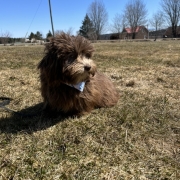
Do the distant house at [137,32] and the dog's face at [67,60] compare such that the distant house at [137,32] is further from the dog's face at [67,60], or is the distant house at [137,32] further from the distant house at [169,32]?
the dog's face at [67,60]

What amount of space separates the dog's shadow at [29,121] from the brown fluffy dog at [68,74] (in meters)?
0.14

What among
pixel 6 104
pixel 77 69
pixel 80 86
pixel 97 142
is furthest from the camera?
pixel 6 104

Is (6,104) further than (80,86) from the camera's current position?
Yes

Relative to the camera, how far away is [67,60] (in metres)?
2.82

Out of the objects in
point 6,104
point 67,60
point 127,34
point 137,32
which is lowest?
point 6,104

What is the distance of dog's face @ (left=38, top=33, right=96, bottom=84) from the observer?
9.19 feet

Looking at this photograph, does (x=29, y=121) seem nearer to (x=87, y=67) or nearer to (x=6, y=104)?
(x=6, y=104)

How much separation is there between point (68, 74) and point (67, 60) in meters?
0.18

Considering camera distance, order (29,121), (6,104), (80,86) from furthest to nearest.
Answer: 1. (6,104)
2. (29,121)
3. (80,86)

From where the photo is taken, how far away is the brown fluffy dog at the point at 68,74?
9.24 feet

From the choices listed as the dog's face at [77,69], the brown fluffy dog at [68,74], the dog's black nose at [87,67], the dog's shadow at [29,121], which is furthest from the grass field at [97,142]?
the dog's black nose at [87,67]

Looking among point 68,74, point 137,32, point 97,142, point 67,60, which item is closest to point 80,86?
point 68,74

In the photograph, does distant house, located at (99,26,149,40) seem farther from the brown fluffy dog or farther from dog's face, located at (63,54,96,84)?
dog's face, located at (63,54,96,84)

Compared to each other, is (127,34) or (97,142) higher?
(127,34)
